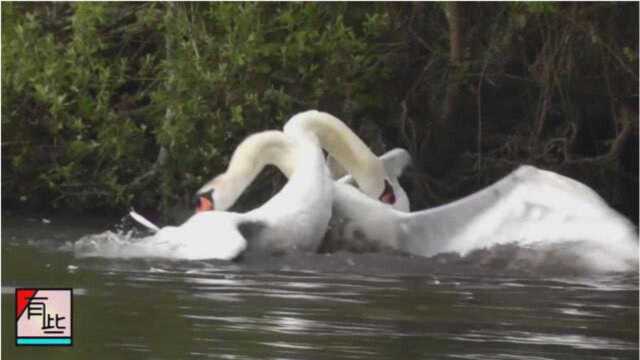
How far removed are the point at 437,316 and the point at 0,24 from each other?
24.5ft

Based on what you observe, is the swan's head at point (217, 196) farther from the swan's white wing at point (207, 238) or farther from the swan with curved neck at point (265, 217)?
the swan's white wing at point (207, 238)

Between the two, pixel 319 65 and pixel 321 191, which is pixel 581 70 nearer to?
pixel 319 65

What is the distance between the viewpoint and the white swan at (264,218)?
453 inches

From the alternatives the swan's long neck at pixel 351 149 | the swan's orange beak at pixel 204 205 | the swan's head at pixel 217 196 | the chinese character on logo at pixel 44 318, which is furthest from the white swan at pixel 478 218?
the chinese character on logo at pixel 44 318

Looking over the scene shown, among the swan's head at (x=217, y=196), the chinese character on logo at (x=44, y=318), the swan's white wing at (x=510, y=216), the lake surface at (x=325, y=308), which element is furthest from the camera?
the swan's head at (x=217, y=196)

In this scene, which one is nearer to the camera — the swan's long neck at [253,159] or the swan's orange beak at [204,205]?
the swan's orange beak at [204,205]

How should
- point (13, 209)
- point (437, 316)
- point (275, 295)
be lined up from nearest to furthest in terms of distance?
point (437, 316), point (275, 295), point (13, 209)

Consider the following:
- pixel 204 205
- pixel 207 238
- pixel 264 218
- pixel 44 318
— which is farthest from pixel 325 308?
pixel 204 205

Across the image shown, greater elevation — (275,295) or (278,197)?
(278,197)

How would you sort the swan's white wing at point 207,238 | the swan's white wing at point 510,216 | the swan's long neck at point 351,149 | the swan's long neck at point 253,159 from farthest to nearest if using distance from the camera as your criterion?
the swan's long neck at point 351,149 < the swan's long neck at point 253,159 < the swan's white wing at point 510,216 < the swan's white wing at point 207,238

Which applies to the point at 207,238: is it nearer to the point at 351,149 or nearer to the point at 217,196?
the point at 217,196

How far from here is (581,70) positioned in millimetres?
14992

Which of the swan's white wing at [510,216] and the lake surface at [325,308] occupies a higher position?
the swan's white wing at [510,216]

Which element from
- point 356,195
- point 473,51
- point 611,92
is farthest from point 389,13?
point 356,195
